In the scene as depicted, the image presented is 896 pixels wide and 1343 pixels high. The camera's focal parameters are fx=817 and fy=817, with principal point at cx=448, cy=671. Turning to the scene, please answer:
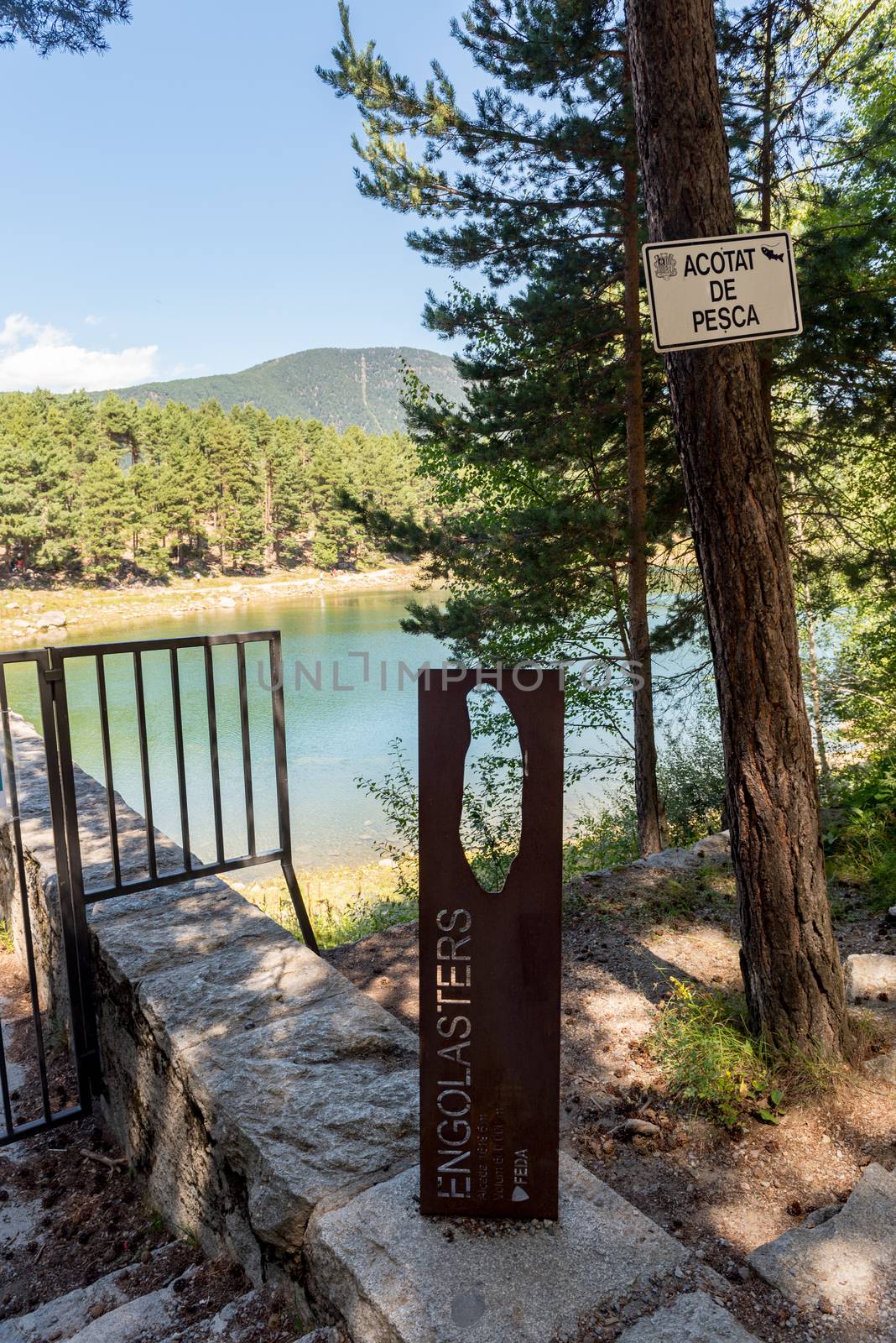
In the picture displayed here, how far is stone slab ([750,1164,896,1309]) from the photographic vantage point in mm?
1477

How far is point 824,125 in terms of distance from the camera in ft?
15.1

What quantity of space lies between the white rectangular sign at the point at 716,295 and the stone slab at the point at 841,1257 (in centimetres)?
193

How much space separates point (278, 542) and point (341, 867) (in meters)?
25.7

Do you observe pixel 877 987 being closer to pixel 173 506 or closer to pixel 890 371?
pixel 890 371

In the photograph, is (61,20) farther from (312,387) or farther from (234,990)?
(312,387)

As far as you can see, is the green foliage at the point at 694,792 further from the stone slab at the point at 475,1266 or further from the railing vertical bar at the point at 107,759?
the stone slab at the point at 475,1266

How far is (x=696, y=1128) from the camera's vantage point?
2.08m

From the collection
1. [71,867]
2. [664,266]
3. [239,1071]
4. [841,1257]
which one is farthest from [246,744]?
[841,1257]

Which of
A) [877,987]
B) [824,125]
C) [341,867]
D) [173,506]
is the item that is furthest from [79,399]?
[877,987]

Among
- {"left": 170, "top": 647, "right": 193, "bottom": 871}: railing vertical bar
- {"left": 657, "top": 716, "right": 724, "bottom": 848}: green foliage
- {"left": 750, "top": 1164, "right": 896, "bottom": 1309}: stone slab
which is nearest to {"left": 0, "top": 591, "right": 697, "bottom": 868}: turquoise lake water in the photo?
{"left": 657, "top": 716, "right": 724, "bottom": 848}: green foliage

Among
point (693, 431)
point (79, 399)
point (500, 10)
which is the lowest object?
point (693, 431)

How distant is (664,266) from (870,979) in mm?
2203

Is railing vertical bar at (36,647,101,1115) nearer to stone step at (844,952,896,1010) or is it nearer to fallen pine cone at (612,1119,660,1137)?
fallen pine cone at (612,1119,660,1137)

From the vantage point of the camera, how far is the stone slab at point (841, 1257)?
148cm
